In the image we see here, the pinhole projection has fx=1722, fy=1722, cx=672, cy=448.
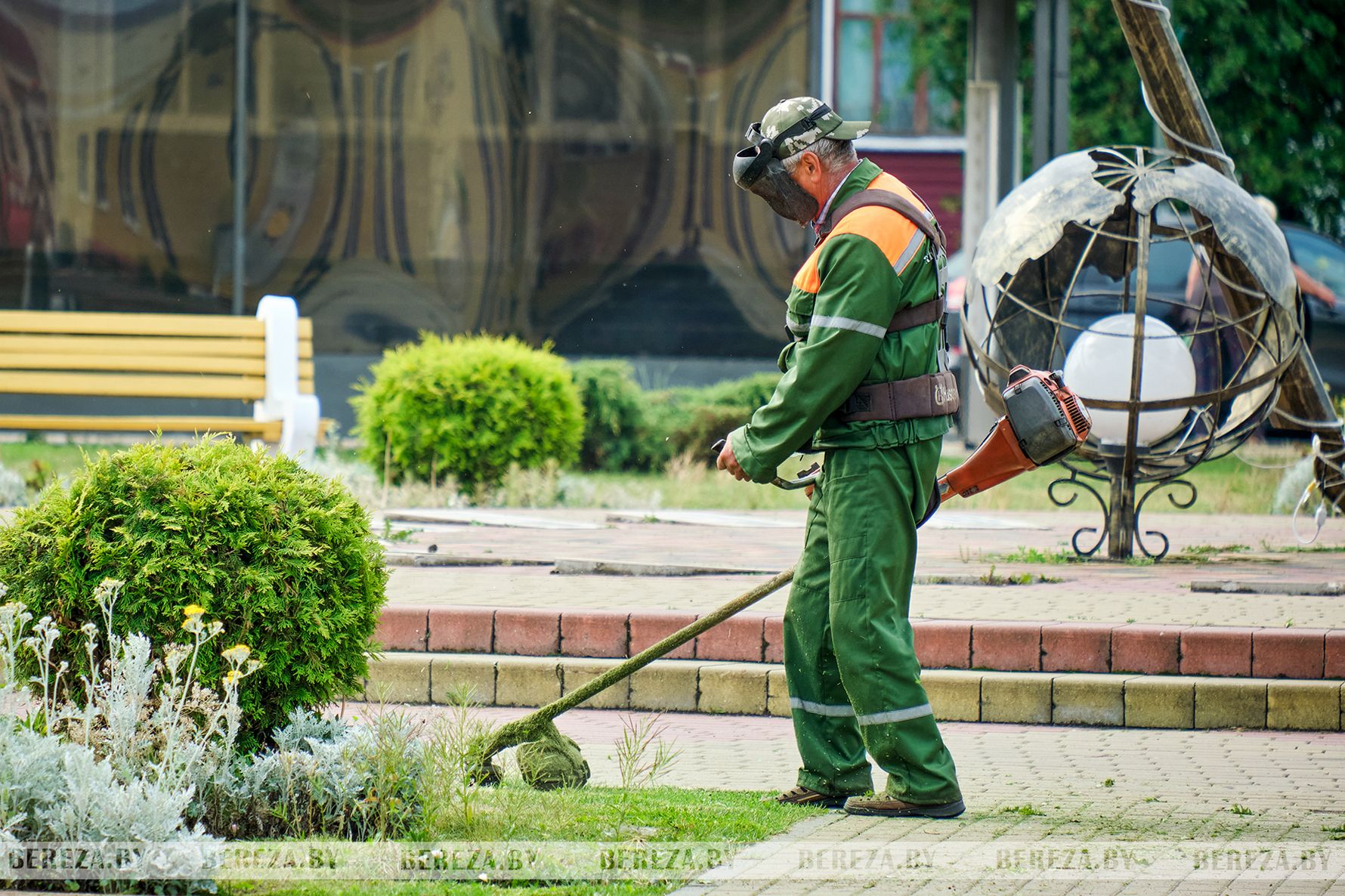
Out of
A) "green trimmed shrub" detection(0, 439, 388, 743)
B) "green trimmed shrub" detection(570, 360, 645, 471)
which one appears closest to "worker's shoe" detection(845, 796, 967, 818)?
"green trimmed shrub" detection(0, 439, 388, 743)

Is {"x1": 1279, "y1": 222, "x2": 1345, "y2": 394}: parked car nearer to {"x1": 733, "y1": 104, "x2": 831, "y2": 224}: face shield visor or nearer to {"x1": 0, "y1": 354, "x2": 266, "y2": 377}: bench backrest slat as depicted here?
{"x1": 0, "y1": 354, "x2": 266, "y2": 377}: bench backrest slat

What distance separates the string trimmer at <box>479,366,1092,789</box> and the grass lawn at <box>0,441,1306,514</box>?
6.29 m

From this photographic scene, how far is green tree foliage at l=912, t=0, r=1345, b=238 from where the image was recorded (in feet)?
70.8

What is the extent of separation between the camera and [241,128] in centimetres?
1766

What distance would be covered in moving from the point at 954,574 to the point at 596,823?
3988 millimetres

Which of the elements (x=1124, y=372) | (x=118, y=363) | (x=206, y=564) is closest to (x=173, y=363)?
(x=118, y=363)

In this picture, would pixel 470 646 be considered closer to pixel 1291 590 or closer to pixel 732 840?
pixel 732 840

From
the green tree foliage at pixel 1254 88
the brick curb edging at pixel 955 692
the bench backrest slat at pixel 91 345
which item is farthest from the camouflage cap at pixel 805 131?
the green tree foliage at pixel 1254 88

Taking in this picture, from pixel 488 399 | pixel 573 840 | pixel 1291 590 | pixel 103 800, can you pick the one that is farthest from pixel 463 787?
pixel 488 399

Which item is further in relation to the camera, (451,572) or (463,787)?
(451,572)

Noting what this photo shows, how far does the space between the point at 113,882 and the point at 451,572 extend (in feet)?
15.1

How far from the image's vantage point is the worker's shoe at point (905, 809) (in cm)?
439

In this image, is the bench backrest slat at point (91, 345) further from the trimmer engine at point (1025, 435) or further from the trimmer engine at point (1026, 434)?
the trimmer engine at point (1026, 434)

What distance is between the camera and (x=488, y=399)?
1179 cm
